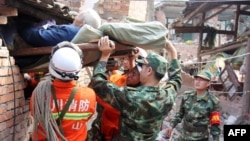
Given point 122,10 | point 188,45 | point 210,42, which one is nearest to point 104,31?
point 122,10

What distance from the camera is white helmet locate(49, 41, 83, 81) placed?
9.02ft

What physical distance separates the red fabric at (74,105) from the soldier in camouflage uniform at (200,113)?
2.82 meters

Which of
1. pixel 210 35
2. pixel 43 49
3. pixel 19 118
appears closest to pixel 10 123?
pixel 19 118

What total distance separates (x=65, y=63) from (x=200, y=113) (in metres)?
3.21

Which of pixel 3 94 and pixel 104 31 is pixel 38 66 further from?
pixel 104 31

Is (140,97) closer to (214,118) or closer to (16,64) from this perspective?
(16,64)

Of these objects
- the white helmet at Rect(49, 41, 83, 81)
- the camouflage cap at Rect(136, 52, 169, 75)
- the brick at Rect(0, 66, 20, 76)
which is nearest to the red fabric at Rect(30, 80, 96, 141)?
the white helmet at Rect(49, 41, 83, 81)

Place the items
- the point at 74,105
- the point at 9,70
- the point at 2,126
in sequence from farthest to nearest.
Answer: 1. the point at 9,70
2. the point at 2,126
3. the point at 74,105

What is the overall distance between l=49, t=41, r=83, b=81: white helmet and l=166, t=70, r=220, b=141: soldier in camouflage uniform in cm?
308

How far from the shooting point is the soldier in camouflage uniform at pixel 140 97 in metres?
3.19

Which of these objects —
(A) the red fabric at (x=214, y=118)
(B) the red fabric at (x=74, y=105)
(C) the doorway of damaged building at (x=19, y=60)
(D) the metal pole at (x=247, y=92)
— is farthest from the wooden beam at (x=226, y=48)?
(B) the red fabric at (x=74, y=105)

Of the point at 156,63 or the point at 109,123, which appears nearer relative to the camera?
the point at 156,63

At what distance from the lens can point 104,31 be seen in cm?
329

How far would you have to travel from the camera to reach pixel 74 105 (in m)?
2.85
